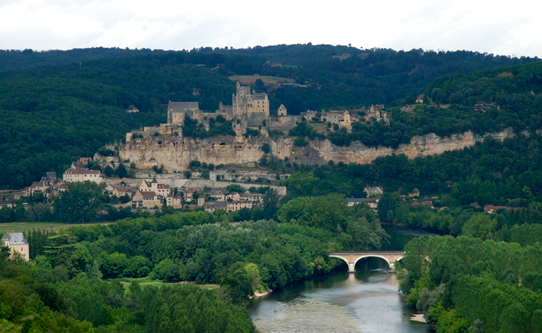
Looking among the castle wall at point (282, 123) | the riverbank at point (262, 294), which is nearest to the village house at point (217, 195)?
the castle wall at point (282, 123)

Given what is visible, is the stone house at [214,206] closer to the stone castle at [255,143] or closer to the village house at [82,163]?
the stone castle at [255,143]

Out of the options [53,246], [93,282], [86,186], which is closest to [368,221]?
[86,186]

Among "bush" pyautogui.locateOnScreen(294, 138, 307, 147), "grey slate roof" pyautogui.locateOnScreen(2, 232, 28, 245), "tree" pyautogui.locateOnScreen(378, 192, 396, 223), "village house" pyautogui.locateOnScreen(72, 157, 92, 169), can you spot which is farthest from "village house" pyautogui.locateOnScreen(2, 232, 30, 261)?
"bush" pyautogui.locateOnScreen(294, 138, 307, 147)

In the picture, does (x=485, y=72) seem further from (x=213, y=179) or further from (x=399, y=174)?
(x=213, y=179)

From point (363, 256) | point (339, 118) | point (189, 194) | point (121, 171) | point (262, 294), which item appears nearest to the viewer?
point (262, 294)

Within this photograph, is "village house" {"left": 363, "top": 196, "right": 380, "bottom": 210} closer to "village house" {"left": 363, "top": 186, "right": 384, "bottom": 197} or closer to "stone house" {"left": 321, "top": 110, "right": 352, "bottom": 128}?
"village house" {"left": 363, "top": 186, "right": 384, "bottom": 197}

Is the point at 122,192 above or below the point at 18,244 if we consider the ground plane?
above

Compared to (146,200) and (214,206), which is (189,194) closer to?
(214,206)

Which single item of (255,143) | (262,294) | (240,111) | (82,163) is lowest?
(262,294)

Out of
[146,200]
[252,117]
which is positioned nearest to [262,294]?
[146,200]
